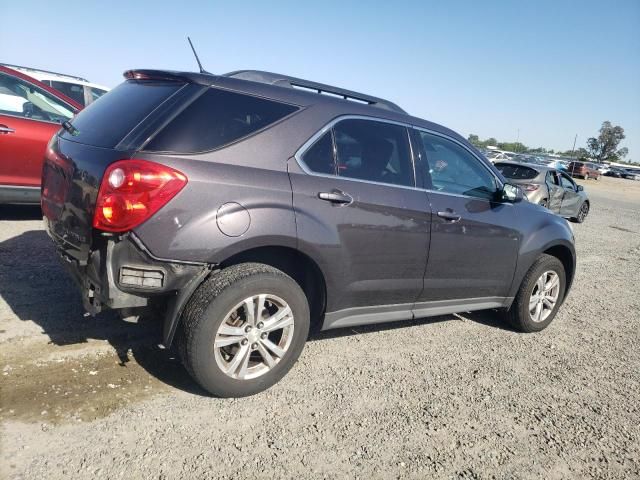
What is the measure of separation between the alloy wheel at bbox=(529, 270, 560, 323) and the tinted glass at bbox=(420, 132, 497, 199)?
1.12 metres

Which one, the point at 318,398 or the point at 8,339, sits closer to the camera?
the point at 318,398

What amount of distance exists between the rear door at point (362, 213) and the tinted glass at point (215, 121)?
1.07ft

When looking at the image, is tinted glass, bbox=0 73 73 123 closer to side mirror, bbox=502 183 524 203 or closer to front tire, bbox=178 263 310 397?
front tire, bbox=178 263 310 397

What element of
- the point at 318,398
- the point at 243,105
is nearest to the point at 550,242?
the point at 318,398

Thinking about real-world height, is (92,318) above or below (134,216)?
below

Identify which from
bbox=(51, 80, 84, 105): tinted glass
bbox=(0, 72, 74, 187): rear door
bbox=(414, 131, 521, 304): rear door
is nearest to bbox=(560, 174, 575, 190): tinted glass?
bbox=(414, 131, 521, 304): rear door

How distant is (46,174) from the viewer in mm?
3301

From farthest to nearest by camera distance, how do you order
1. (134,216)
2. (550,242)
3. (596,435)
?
(550,242)
(596,435)
(134,216)

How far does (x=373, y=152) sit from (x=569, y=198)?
39.3 ft

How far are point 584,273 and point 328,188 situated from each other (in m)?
5.99

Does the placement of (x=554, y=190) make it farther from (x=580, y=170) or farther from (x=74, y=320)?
(x=580, y=170)

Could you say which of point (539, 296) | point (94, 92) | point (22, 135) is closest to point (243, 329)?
point (539, 296)

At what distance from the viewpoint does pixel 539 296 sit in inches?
187

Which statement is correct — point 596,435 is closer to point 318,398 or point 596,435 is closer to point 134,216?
point 318,398
